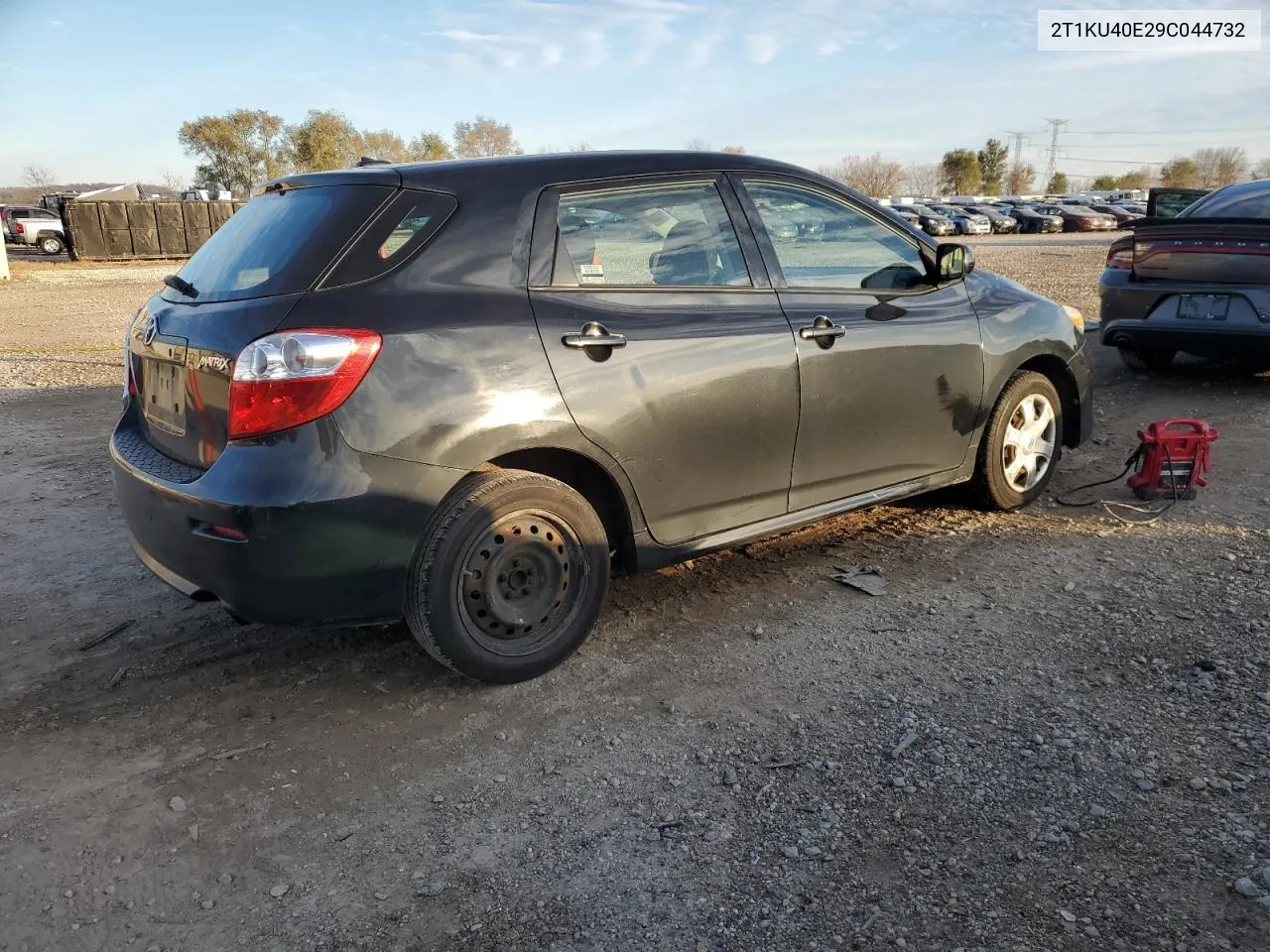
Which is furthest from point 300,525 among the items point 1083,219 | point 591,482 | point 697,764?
point 1083,219

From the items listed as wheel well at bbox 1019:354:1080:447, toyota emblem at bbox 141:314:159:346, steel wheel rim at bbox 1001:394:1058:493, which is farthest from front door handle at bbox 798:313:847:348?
toyota emblem at bbox 141:314:159:346

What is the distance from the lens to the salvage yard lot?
2.29 m

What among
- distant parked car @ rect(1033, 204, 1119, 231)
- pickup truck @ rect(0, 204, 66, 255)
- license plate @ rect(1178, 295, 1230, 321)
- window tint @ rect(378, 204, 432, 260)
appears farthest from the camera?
distant parked car @ rect(1033, 204, 1119, 231)

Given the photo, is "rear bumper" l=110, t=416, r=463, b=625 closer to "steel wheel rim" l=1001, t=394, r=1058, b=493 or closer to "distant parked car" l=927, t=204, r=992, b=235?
"steel wheel rim" l=1001, t=394, r=1058, b=493

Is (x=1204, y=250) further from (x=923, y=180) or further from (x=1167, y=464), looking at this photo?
(x=923, y=180)

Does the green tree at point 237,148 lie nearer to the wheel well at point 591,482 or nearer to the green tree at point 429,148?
the green tree at point 429,148

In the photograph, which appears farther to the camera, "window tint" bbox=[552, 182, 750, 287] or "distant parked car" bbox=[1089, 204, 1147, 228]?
"distant parked car" bbox=[1089, 204, 1147, 228]

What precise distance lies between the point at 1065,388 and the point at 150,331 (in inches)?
172

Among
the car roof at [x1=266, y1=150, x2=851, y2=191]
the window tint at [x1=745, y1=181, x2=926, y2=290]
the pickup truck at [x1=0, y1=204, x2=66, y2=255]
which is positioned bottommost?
the window tint at [x1=745, y1=181, x2=926, y2=290]

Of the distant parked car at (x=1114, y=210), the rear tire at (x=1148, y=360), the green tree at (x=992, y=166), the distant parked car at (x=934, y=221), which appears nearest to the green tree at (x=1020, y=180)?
the green tree at (x=992, y=166)

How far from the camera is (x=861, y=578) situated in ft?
13.9

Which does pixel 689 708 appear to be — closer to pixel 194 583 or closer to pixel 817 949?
pixel 817 949

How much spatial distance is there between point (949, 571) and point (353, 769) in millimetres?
2684

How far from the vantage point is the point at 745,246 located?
12.4 feet
